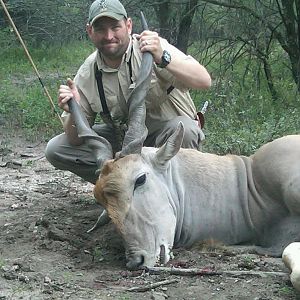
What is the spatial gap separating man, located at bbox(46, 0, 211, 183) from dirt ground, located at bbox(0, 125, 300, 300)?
538 millimetres

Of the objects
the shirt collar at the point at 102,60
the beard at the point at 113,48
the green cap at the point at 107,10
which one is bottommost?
the shirt collar at the point at 102,60

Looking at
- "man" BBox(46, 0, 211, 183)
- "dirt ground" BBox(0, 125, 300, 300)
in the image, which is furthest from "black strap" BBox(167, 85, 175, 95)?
"dirt ground" BBox(0, 125, 300, 300)

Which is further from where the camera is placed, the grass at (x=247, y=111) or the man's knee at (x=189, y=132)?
the grass at (x=247, y=111)

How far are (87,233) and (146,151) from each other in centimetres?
78

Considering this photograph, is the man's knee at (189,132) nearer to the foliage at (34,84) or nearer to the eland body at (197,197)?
the eland body at (197,197)

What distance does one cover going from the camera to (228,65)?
1016 centimetres

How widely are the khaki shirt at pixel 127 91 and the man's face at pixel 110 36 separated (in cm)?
11

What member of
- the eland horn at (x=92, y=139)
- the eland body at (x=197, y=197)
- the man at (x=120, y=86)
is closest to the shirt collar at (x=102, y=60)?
the man at (x=120, y=86)

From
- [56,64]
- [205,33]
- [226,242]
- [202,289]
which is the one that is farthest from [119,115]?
[56,64]

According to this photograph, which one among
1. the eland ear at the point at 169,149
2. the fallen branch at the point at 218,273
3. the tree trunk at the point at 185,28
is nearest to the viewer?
the fallen branch at the point at 218,273

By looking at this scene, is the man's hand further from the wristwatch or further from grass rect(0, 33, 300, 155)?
grass rect(0, 33, 300, 155)

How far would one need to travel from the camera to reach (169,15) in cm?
1180

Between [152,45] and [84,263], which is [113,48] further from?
[84,263]

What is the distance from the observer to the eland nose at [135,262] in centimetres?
424
